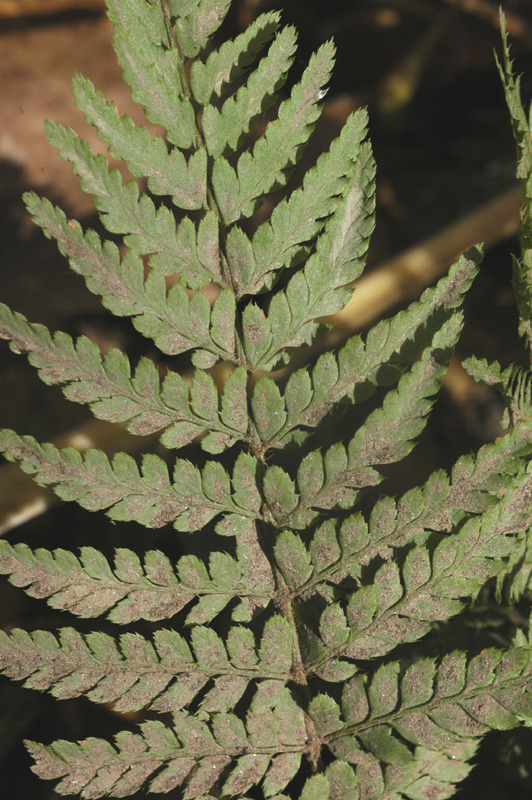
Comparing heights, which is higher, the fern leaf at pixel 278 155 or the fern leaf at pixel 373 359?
the fern leaf at pixel 278 155

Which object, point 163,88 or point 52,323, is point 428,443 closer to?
point 52,323

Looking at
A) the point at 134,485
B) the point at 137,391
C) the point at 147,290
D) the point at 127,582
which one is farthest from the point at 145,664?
the point at 147,290

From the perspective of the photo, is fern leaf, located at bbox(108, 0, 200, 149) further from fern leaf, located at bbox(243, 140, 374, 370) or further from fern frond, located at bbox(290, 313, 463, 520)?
fern frond, located at bbox(290, 313, 463, 520)

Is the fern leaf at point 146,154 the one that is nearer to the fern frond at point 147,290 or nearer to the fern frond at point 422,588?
the fern frond at point 147,290

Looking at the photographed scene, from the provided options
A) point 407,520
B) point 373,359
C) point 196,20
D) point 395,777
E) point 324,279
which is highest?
point 196,20

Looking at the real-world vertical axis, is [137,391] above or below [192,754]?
above

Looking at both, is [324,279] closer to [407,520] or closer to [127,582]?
[407,520]

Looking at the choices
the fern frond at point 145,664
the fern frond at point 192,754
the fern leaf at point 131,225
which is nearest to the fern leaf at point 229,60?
the fern leaf at point 131,225
